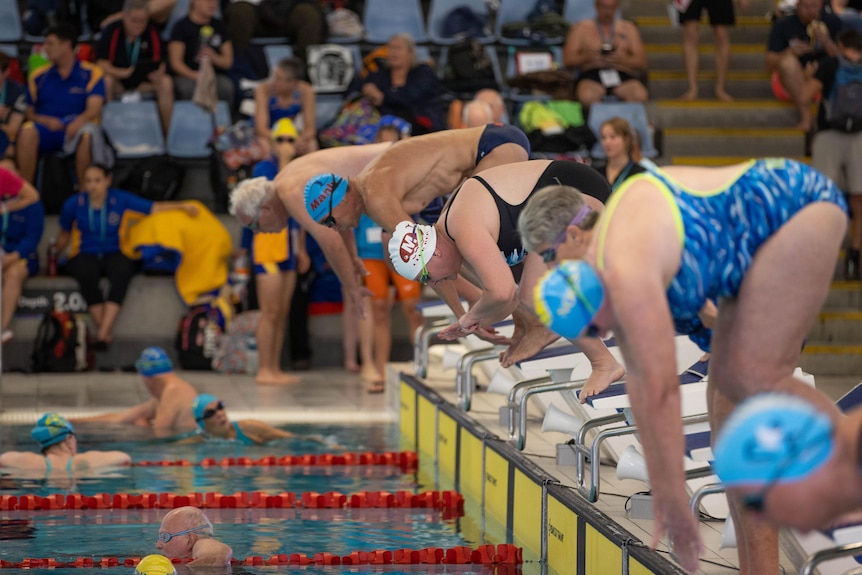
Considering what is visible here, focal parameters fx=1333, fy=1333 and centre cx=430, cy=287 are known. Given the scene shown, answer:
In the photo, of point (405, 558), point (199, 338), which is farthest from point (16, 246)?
point (405, 558)

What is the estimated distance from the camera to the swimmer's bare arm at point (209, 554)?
15.7ft

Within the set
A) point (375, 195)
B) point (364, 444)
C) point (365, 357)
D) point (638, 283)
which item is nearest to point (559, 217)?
point (638, 283)

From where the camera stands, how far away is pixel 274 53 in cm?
1154

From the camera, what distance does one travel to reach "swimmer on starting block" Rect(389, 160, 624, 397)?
14.9 ft

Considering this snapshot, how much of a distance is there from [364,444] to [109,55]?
5.04 metres

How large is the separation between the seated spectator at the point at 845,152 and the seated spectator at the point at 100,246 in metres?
5.26

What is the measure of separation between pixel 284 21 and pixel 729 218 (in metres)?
9.11

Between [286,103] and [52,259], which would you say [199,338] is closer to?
[52,259]

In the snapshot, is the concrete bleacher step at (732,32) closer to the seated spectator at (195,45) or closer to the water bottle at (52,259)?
the seated spectator at (195,45)

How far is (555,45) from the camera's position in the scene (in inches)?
472

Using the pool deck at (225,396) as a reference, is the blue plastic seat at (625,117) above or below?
above

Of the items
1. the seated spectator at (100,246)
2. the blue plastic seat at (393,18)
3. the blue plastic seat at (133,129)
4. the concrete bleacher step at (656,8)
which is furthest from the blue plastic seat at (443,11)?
the seated spectator at (100,246)

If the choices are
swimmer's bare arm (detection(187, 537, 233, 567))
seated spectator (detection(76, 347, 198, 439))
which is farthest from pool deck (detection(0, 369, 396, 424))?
swimmer's bare arm (detection(187, 537, 233, 567))

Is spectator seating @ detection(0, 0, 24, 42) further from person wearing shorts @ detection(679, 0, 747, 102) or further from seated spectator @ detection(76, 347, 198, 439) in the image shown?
person wearing shorts @ detection(679, 0, 747, 102)
